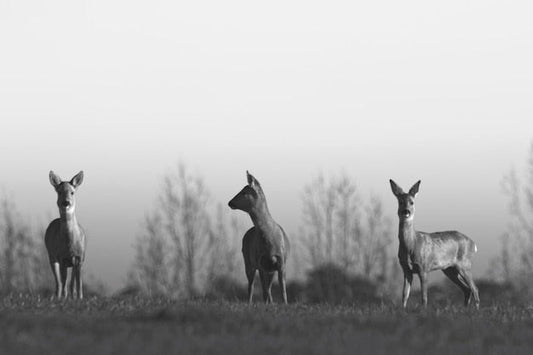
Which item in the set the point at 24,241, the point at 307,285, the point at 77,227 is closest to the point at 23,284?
the point at 24,241

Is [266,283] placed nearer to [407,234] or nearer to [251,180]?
[251,180]

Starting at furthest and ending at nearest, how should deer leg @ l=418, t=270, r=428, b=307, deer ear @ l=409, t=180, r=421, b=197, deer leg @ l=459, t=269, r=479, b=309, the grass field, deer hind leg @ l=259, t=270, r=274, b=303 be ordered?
1. deer leg @ l=459, t=269, r=479, b=309
2. deer ear @ l=409, t=180, r=421, b=197
3. deer leg @ l=418, t=270, r=428, b=307
4. deer hind leg @ l=259, t=270, r=274, b=303
5. the grass field

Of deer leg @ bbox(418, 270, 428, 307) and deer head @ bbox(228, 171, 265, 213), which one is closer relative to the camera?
deer head @ bbox(228, 171, 265, 213)

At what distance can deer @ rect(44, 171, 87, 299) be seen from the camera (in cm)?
1989

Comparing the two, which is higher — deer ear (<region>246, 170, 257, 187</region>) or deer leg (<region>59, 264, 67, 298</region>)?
deer ear (<region>246, 170, 257, 187</region>)

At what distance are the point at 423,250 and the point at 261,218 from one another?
3.61 metres

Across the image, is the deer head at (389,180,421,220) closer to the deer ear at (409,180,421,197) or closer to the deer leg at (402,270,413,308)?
the deer ear at (409,180,421,197)

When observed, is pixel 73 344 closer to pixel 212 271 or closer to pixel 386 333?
pixel 386 333

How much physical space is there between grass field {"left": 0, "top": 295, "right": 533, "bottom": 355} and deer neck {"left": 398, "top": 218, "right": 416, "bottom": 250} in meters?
3.77

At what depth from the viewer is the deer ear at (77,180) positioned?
66.3 feet

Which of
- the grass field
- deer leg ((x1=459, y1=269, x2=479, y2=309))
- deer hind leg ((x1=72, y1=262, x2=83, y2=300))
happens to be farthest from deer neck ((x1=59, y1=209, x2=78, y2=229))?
deer leg ((x1=459, y1=269, x2=479, y2=309))

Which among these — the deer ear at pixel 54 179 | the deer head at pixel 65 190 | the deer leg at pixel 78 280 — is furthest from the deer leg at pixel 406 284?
the deer ear at pixel 54 179

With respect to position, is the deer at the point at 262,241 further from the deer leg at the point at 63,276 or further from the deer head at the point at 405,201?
the deer leg at the point at 63,276

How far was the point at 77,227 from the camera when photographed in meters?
20.1
